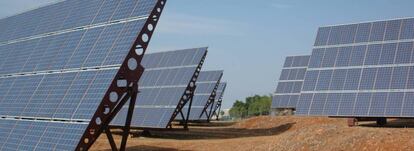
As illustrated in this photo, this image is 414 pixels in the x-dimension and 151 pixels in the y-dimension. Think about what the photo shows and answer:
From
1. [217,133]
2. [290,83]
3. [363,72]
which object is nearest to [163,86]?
[217,133]

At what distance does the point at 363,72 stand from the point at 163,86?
11.0 meters

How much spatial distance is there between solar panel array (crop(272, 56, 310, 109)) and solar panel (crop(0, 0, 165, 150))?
1015 inches

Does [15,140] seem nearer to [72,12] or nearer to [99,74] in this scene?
[99,74]

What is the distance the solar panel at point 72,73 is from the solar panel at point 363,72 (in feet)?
33.4

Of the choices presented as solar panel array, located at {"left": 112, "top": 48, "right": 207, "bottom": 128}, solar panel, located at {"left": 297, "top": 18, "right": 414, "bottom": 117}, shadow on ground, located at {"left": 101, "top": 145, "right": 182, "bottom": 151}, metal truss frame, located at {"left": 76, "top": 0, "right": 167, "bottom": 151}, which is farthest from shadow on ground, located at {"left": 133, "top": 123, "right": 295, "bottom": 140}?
metal truss frame, located at {"left": 76, "top": 0, "right": 167, "bottom": 151}

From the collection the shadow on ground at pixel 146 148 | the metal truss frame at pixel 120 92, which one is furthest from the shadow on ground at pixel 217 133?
the metal truss frame at pixel 120 92

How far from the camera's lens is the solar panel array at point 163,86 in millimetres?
23812

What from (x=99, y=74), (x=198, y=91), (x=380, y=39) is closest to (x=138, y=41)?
(x=99, y=74)

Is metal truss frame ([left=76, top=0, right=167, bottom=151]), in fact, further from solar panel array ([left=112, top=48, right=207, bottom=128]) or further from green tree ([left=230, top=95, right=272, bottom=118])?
green tree ([left=230, top=95, right=272, bottom=118])

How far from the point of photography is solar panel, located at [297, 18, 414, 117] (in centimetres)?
1994

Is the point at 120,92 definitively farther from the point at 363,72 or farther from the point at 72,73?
the point at 363,72

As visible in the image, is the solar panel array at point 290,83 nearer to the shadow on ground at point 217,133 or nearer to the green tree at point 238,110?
the shadow on ground at point 217,133

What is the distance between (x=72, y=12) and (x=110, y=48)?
5.20m

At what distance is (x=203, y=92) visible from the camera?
4344 cm
